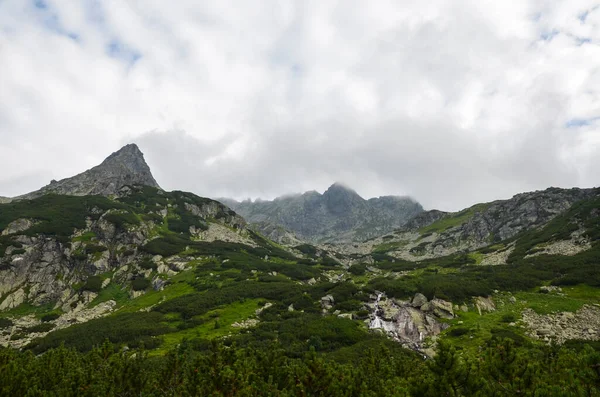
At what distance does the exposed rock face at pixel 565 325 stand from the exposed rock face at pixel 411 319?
29.1 feet

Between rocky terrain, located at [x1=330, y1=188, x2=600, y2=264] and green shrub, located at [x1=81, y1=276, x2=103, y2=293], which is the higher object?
rocky terrain, located at [x1=330, y1=188, x2=600, y2=264]

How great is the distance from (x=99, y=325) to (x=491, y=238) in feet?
462

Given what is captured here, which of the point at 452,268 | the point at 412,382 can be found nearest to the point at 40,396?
the point at 412,382

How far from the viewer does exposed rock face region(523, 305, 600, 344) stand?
33.0 m

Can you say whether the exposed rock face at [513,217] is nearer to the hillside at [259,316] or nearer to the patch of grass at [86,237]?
the hillside at [259,316]

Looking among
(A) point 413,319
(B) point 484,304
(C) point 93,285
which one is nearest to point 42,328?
(C) point 93,285

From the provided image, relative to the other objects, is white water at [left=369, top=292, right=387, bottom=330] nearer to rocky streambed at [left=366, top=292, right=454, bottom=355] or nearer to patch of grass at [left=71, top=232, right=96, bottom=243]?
rocky streambed at [left=366, top=292, right=454, bottom=355]

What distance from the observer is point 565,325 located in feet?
115

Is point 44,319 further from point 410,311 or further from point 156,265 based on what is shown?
point 410,311

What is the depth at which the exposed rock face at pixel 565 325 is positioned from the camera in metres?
33.0

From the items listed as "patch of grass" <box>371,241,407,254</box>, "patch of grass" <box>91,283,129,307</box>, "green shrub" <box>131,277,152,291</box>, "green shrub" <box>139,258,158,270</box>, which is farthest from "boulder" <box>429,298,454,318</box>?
"patch of grass" <box>371,241,407,254</box>

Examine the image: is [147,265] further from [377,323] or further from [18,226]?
[377,323]

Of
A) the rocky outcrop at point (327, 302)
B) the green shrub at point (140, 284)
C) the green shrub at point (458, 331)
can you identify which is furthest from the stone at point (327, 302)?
the green shrub at point (140, 284)

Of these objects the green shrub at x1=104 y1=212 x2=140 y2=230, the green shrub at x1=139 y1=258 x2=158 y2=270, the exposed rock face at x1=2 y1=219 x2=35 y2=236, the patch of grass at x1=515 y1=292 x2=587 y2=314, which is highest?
the green shrub at x1=104 y1=212 x2=140 y2=230
